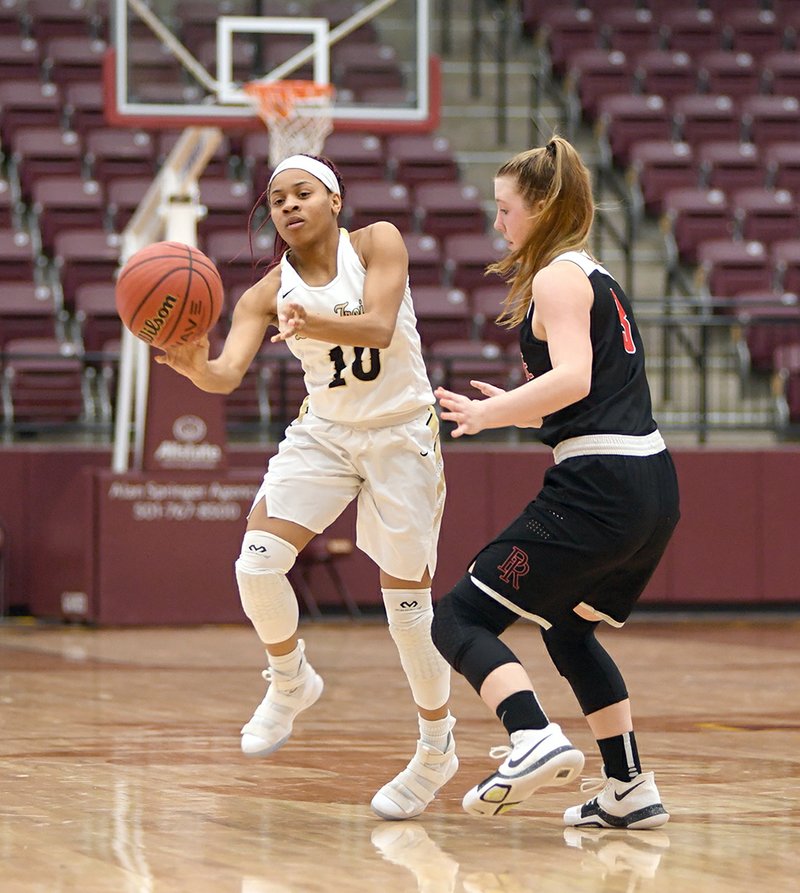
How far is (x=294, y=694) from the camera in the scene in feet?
17.2

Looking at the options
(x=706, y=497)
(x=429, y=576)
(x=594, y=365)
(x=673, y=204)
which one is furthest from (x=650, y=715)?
(x=673, y=204)

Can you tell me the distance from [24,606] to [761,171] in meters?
8.71

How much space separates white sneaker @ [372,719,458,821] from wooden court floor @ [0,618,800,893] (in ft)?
0.18

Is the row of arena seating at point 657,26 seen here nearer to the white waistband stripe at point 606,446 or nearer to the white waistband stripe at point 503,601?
the white waistband stripe at point 606,446

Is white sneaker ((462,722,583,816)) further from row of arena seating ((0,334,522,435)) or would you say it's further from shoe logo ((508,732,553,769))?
row of arena seating ((0,334,522,435))

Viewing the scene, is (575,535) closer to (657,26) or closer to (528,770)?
(528,770)

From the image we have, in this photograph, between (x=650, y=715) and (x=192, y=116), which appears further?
(x=192, y=116)

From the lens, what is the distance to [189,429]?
11.9 meters

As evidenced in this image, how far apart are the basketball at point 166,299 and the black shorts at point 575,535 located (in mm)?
1263

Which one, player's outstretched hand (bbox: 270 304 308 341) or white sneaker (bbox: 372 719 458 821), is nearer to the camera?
player's outstretched hand (bbox: 270 304 308 341)

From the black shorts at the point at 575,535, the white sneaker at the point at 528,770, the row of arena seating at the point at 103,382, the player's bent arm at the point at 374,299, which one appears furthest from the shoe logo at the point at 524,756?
the row of arena seating at the point at 103,382

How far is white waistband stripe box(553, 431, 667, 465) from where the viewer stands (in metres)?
4.41

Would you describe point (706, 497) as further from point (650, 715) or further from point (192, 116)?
point (650, 715)

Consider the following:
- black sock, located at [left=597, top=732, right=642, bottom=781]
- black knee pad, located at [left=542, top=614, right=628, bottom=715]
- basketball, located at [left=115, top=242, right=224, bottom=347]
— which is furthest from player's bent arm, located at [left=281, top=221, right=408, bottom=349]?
black sock, located at [left=597, top=732, right=642, bottom=781]
